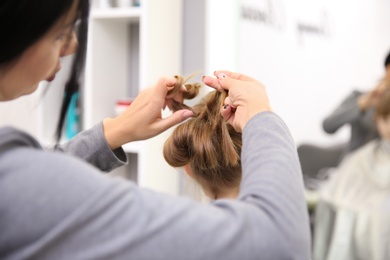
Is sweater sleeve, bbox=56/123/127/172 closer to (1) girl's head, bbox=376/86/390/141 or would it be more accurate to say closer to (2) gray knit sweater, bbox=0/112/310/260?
(2) gray knit sweater, bbox=0/112/310/260

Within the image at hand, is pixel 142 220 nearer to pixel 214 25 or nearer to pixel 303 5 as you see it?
pixel 214 25

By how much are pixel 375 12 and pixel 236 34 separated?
591 millimetres

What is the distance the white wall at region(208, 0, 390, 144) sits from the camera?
1960 mm

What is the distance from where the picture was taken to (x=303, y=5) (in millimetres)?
2018

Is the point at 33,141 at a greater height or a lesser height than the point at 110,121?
greater

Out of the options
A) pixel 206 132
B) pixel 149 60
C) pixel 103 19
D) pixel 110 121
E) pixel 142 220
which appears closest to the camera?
pixel 142 220

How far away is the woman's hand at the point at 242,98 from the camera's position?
0.72 meters

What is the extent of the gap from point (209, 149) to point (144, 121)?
24 cm

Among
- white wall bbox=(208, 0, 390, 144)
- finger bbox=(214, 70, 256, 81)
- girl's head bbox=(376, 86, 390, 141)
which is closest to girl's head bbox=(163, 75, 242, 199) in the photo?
finger bbox=(214, 70, 256, 81)

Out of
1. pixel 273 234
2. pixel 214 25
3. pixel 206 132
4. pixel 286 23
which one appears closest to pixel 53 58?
pixel 273 234

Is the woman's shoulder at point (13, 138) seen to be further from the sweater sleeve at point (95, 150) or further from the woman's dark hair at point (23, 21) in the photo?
the sweater sleeve at point (95, 150)

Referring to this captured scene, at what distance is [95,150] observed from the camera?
968mm

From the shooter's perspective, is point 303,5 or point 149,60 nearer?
point 149,60

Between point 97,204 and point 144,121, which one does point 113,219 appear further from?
point 144,121
